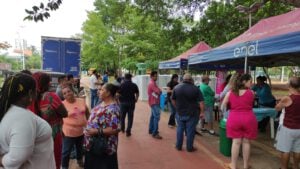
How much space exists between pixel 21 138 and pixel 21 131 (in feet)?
0.15

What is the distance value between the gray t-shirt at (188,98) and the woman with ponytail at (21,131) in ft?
18.0

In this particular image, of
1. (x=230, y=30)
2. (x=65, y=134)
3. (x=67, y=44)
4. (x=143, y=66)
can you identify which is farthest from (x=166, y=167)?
(x=143, y=66)

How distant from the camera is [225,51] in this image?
8.60m

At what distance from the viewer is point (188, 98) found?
795 centimetres

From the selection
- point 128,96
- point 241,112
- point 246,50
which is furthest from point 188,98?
point 128,96

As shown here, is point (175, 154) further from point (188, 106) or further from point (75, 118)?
point (75, 118)

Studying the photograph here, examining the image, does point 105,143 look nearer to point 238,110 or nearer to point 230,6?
point 238,110

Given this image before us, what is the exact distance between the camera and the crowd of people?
236 centimetres

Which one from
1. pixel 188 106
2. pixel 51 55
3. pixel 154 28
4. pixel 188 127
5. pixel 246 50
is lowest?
pixel 188 127

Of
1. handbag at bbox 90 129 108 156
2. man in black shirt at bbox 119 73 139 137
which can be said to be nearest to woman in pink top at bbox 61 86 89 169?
handbag at bbox 90 129 108 156

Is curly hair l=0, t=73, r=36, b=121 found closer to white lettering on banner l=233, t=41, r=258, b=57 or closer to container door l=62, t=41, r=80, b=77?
white lettering on banner l=233, t=41, r=258, b=57

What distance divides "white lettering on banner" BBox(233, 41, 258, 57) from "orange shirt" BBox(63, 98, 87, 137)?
3585 mm

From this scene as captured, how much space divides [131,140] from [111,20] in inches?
1214

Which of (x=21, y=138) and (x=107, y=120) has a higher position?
(x=21, y=138)
